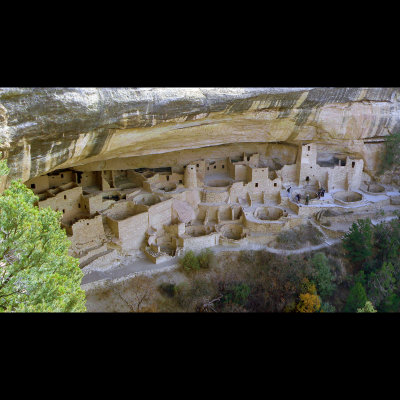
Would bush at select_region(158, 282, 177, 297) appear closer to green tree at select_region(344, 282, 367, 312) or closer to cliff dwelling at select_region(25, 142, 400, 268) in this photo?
cliff dwelling at select_region(25, 142, 400, 268)

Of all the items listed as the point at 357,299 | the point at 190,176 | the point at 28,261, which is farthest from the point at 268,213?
the point at 28,261

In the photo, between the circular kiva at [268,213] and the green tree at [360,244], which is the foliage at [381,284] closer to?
the green tree at [360,244]

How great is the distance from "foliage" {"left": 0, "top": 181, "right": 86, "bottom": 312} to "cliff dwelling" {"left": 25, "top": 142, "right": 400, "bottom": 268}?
4.86 metres

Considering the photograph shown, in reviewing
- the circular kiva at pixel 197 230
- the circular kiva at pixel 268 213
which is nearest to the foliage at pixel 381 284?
the circular kiva at pixel 268 213

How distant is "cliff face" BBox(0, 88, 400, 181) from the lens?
6562 millimetres

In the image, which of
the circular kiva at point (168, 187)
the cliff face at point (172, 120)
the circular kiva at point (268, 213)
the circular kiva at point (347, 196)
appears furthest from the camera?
the circular kiva at point (347, 196)

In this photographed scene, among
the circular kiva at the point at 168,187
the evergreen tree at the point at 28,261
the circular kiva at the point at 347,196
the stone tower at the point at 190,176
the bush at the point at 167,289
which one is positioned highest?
the evergreen tree at the point at 28,261

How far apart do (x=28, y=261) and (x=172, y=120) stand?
17.4ft

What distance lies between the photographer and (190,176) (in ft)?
39.2

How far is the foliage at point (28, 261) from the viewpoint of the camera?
14.1 feet

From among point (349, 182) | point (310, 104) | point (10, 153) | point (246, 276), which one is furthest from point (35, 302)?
point (349, 182)

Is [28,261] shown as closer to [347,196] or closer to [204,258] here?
[204,258]

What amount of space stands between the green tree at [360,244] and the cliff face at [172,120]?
3.19 metres

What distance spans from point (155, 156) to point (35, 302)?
8.24 metres
